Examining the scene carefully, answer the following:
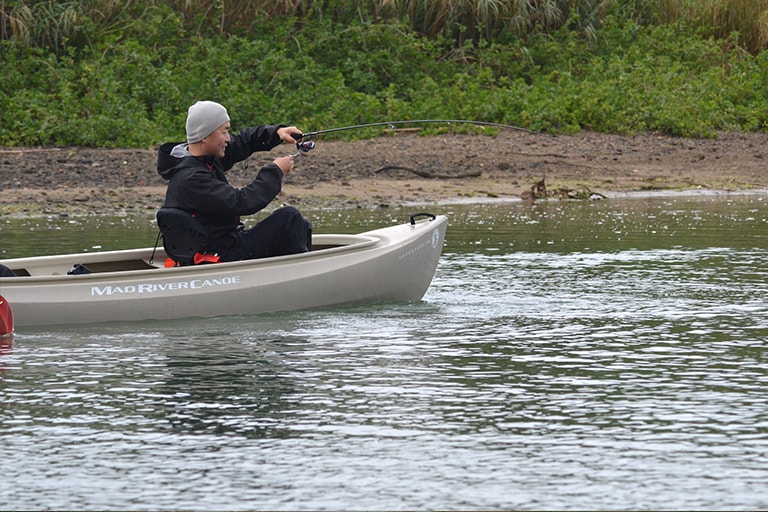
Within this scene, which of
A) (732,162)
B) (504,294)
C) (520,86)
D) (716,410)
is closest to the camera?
(716,410)

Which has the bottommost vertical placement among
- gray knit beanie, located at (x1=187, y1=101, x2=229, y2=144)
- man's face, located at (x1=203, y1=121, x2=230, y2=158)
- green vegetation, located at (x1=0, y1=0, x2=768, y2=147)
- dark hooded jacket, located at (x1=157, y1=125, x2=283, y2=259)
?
dark hooded jacket, located at (x1=157, y1=125, x2=283, y2=259)

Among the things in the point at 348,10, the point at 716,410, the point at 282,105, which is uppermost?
the point at 348,10

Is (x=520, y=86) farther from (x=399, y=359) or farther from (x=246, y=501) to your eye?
(x=246, y=501)

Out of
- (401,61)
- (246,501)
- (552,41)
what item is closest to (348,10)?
(401,61)

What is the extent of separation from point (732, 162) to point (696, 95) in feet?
7.42

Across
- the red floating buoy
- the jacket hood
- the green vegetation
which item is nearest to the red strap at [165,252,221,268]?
the jacket hood

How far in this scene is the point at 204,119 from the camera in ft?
28.0

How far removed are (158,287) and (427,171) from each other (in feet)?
34.8

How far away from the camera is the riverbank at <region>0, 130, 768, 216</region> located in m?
17.1

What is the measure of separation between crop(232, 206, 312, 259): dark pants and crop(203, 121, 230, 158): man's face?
1.67 feet

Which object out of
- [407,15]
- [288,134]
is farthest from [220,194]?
[407,15]

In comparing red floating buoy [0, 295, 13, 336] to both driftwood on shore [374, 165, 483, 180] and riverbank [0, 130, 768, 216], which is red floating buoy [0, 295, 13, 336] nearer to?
riverbank [0, 130, 768, 216]

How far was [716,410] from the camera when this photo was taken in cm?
598

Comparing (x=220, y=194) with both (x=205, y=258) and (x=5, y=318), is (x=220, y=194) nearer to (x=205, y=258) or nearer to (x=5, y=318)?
(x=205, y=258)
